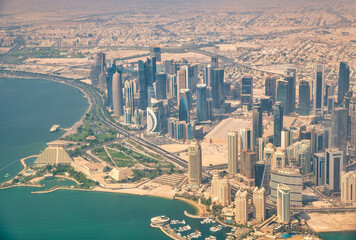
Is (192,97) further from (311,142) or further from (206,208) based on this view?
(206,208)

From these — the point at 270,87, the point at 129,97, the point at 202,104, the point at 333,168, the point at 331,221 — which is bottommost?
the point at 331,221

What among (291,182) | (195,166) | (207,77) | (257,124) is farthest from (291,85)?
(291,182)

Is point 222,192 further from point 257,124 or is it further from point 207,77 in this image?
point 207,77

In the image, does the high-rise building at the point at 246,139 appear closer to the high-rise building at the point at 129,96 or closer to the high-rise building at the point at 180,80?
the high-rise building at the point at 129,96

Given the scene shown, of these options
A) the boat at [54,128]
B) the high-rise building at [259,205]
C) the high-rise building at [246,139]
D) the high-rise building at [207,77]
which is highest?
the high-rise building at [207,77]

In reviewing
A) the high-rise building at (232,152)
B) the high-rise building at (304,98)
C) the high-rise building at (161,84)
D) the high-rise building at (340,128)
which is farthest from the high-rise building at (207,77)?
the high-rise building at (232,152)

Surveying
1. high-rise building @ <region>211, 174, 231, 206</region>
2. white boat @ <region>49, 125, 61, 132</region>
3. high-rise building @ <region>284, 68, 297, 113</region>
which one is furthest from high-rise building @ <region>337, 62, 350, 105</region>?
white boat @ <region>49, 125, 61, 132</region>

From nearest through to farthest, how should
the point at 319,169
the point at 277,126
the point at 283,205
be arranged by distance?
the point at 283,205 → the point at 319,169 → the point at 277,126
